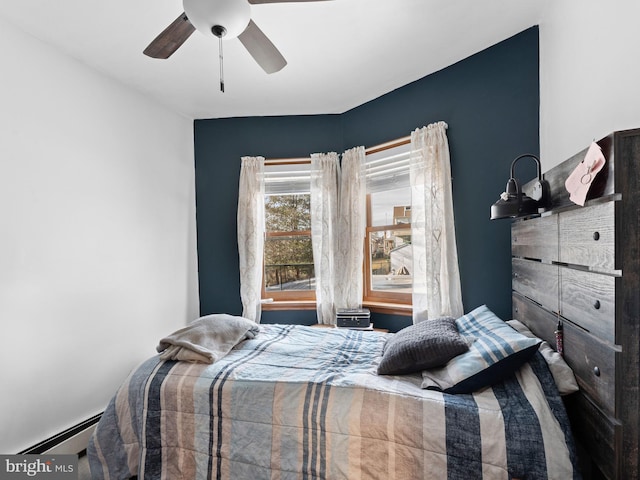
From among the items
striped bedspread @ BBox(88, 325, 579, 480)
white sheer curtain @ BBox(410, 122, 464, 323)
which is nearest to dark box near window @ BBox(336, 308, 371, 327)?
white sheer curtain @ BBox(410, 122, 464, 323)

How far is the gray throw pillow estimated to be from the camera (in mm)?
1498

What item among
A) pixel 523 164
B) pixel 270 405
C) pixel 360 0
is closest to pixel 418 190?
pixel 523 164

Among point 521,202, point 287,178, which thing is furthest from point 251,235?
point 521,202

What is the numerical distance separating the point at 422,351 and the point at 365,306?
170cm

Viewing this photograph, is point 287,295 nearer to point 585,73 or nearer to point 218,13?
point 218,13

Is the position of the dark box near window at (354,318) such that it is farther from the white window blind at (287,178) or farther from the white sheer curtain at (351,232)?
the white window blind at (287,178)

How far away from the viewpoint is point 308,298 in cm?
354

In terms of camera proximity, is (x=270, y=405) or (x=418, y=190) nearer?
(x=270, y=405)

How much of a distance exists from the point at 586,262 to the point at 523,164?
56.2 inches

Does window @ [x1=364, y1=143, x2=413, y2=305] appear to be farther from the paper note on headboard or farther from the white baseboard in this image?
the white baseboard

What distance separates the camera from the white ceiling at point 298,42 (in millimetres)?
1940

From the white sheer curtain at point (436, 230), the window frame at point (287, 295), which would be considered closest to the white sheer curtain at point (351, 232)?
the window frame at point (287, 295)

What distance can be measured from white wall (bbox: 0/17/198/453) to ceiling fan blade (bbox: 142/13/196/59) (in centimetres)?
102

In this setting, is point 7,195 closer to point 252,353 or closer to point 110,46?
point 110,46
